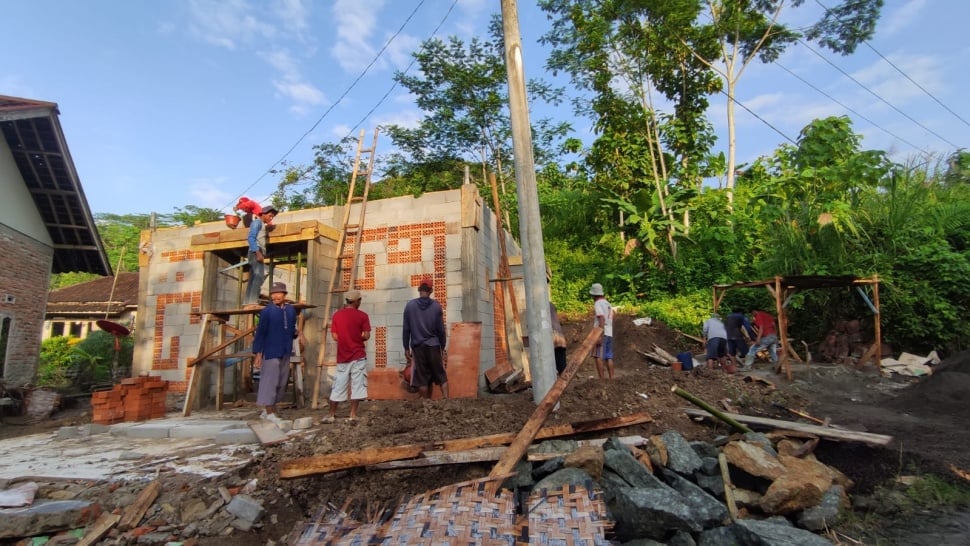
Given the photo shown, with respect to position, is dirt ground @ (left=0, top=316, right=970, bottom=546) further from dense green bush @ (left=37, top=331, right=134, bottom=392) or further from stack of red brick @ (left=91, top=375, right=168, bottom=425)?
dense green bush @ (left=37, top=331, right=134, bottom=392)

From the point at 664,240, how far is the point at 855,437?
11.9m

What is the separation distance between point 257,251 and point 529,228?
4.54m

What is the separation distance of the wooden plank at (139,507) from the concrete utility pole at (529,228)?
350 centimetres

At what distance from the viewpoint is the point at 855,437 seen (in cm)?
493

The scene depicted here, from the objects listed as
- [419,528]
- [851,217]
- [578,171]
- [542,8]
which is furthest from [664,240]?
[419,528]

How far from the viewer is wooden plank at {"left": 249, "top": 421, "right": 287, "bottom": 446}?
16.6ft

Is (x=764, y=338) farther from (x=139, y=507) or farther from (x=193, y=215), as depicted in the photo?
(x=193, y=215)

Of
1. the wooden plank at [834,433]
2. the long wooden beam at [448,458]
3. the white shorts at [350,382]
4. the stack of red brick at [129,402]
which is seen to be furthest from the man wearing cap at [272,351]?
the wooden plank at [834,433]

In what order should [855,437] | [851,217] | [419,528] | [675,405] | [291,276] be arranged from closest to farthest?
[419,528] < [855,437] < [675,405] < [851,217] < [291,276]

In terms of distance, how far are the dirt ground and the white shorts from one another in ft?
1.44

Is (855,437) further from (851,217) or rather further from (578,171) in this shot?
(578,171)

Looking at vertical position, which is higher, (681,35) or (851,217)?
(681,35)

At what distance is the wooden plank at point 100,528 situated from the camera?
3.40 meters

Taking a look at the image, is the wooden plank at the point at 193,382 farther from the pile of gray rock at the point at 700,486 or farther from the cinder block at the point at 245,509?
the pile of gray rock at the point at 700,486
